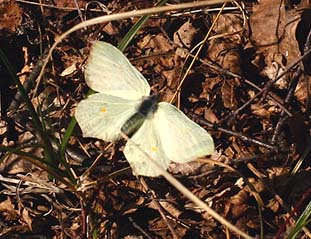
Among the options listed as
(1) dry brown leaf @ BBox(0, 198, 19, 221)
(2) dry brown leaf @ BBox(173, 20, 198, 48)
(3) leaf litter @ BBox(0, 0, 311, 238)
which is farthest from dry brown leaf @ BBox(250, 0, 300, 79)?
(1) dry brown leaf @ BBox(0, 198, 19, 221)

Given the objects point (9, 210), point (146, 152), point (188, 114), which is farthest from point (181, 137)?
point (9, 210)

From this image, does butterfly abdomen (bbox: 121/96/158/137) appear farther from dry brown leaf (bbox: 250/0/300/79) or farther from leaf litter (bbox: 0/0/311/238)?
dry brown leaf (bbox: 250/0/300/79)

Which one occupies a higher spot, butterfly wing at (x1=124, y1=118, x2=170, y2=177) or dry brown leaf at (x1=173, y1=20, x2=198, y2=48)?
dry brown leaf at (x1=173, y1=20, x2=198, y2=48)

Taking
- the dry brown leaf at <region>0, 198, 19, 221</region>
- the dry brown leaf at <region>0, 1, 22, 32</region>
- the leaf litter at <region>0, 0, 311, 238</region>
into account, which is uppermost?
the dry brown leaf at <region>0, 1, 22, 32</region>

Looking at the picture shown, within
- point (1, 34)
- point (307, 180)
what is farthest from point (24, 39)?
point (307, 180)

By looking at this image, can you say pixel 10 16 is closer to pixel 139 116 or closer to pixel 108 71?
pixel 108 71

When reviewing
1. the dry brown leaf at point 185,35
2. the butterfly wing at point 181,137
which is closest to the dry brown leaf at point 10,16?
the dry brown leaf at point 185,35
